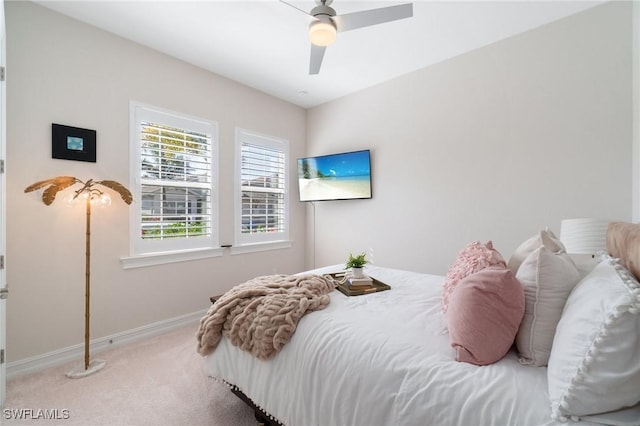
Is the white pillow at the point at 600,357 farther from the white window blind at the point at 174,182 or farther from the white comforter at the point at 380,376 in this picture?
the white window blind at the point at 174,182

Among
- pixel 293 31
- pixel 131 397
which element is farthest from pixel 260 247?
pixel 293 31

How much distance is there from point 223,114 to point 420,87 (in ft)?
7.66

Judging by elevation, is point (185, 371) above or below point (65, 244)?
below

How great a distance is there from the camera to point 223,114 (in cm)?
335

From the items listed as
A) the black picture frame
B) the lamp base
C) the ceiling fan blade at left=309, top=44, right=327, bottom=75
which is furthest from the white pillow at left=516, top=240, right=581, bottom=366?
the black picture frame

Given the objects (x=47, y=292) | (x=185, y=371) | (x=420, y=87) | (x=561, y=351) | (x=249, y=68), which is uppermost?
(x=249, y=68)

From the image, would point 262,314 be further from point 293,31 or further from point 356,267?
point 293,31

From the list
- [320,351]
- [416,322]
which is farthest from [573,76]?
[320,351]

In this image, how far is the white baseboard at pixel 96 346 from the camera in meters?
2.10

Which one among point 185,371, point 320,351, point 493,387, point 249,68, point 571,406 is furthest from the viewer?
point 249,68

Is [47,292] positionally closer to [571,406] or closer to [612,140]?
[571,406]

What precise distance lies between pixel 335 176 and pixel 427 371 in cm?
303

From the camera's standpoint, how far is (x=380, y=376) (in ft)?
3.56

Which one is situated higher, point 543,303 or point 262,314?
point 543,303
